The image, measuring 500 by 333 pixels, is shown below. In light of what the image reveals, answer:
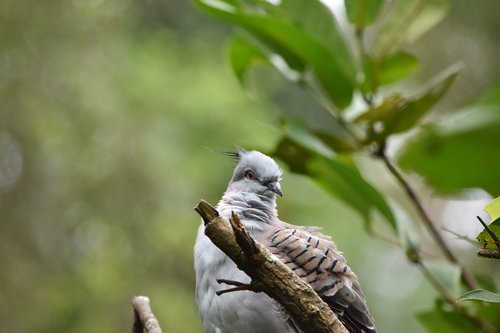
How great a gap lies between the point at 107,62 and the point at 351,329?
686 cm

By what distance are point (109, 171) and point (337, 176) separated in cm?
636

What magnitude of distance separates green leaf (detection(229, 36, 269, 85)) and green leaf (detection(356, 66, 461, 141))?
14.3 inches

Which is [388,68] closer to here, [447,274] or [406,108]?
[406,108]

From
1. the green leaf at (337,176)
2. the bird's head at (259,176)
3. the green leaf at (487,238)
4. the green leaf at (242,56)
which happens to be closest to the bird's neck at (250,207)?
the bird's head at (259,176)

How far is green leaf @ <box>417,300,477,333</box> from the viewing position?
207 centimetres

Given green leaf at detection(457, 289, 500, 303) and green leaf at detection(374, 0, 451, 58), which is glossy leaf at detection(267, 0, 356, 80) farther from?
green leaf at detection(457, 289, 500, 303)

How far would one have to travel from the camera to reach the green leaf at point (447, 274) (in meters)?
1.94

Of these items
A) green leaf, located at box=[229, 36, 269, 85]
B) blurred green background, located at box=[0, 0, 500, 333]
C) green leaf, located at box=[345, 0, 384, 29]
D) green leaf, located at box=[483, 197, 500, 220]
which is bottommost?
blurred green background, located at box=[0, 0, 500, 333]

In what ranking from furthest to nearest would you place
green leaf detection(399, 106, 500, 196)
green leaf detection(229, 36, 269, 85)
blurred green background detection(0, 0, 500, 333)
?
blurred green background detection(0, 0, 500, 333), green leaf detection(229, 36, 269, 85), green leaf detection(399, 106, 500, 196)

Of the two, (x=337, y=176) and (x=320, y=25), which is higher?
(x=320, y=25)

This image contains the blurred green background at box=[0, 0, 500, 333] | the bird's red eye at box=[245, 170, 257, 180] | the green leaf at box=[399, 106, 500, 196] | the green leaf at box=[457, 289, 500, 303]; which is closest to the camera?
the green leaf at box=[457, 289, 500, 303]

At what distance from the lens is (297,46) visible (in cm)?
212

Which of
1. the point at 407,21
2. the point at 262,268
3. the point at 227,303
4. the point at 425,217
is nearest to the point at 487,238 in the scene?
the point at 262,268

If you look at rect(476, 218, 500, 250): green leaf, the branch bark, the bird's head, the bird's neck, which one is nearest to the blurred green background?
the bird's head
